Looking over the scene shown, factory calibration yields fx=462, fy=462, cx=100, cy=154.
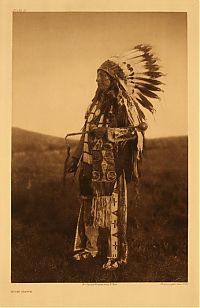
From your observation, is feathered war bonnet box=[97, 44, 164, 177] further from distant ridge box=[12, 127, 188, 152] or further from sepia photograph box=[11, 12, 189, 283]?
distant ridge box=[12, 127, 188, 152]

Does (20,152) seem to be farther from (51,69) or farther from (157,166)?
(157,166)

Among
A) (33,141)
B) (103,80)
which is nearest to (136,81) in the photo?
(103,80)

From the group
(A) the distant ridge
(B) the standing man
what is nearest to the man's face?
(B) the standing man

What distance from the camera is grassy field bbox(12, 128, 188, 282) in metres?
0.96

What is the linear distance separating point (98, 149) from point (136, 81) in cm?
17

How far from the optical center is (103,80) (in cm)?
97

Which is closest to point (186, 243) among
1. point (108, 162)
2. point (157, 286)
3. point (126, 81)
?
point (157, 286)

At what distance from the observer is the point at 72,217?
3.17ft

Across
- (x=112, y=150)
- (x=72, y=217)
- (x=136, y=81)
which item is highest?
(x=136, y=81)

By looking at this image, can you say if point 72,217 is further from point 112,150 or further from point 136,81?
point 136,81

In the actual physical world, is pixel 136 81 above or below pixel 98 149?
above

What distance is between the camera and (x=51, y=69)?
3.18 ft

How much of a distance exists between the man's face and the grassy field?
0.14 m

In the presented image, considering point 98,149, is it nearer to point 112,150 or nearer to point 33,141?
point 112,150
